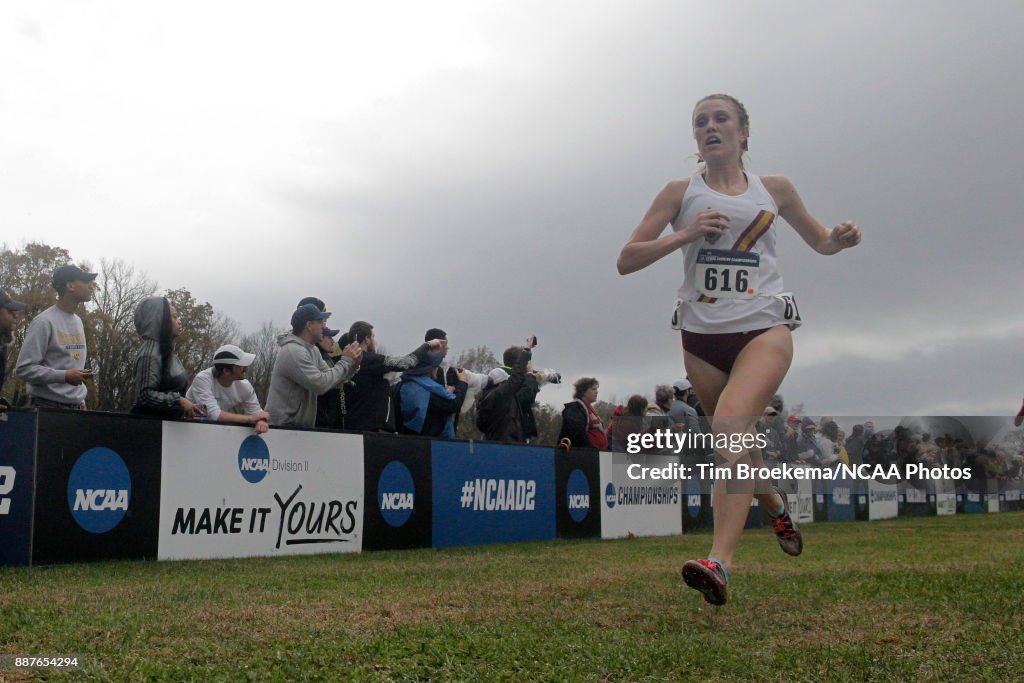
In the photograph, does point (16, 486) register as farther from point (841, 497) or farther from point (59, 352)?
point (841, 497)

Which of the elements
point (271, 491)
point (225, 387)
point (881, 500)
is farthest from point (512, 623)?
point (881, 500)

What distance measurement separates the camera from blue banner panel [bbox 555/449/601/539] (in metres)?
12.0

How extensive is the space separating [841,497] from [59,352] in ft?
55.6

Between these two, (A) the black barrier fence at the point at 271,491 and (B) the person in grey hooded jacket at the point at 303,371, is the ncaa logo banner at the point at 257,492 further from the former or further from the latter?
(B) the person in grey hooded jacket at the point at 303,371

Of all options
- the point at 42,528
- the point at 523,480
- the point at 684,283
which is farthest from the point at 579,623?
the point at 523,480

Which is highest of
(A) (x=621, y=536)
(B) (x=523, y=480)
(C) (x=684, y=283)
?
(C) (x=684, y=283)

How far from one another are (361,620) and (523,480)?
7.45 metres

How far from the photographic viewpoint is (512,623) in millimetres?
3803

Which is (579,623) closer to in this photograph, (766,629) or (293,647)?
(766,629)

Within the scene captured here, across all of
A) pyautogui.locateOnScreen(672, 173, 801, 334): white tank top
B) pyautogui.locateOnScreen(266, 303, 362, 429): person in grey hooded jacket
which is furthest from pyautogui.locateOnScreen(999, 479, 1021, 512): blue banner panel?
pyautogui.locateOnScreen(672, 173, 801, 334): white tank top

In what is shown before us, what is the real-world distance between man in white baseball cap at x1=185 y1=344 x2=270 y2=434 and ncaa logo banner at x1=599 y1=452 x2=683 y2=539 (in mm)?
5489

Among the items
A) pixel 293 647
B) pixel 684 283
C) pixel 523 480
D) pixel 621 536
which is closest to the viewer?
pixel 293 647

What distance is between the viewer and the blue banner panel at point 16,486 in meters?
6.43

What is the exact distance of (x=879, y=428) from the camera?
54.4 feet
